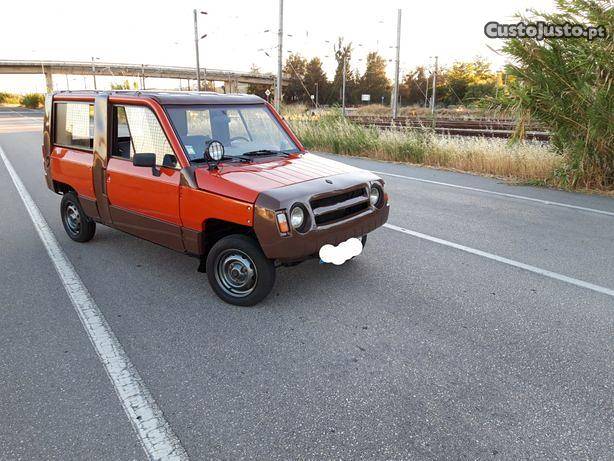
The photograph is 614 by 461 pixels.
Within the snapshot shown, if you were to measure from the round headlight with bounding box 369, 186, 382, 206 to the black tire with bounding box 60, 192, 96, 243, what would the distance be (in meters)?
3.39

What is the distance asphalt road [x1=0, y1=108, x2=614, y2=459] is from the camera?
8.54 feet

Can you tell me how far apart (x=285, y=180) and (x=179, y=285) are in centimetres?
154

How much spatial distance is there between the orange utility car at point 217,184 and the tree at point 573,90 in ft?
20.4

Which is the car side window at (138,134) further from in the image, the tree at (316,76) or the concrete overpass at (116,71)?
the tree at (316,76)

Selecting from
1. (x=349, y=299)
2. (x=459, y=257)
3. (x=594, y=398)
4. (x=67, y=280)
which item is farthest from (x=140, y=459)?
(x=459, y=257)

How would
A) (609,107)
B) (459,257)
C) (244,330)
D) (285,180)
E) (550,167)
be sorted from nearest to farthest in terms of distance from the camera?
(244,330) < (285,180) < (459,257) < (609,107) < (550,167)

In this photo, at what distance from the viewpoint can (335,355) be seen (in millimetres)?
3432

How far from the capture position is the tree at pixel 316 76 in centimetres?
8675

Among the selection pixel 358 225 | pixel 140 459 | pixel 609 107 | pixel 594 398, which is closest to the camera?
pixel 140 459

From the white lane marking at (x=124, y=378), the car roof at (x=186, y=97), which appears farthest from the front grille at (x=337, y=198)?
the white lane marking at (x=124, y=378)

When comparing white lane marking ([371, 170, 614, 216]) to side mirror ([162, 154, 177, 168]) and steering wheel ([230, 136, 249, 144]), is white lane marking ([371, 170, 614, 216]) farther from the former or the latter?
side mirror ([162, 154, 177, 168])

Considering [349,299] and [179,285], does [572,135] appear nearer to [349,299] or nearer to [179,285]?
[349,299]

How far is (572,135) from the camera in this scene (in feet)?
31.2


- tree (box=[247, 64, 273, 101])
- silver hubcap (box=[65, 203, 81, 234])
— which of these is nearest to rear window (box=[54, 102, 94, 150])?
silver hubcap (box=[65, 203, 81, 234])
